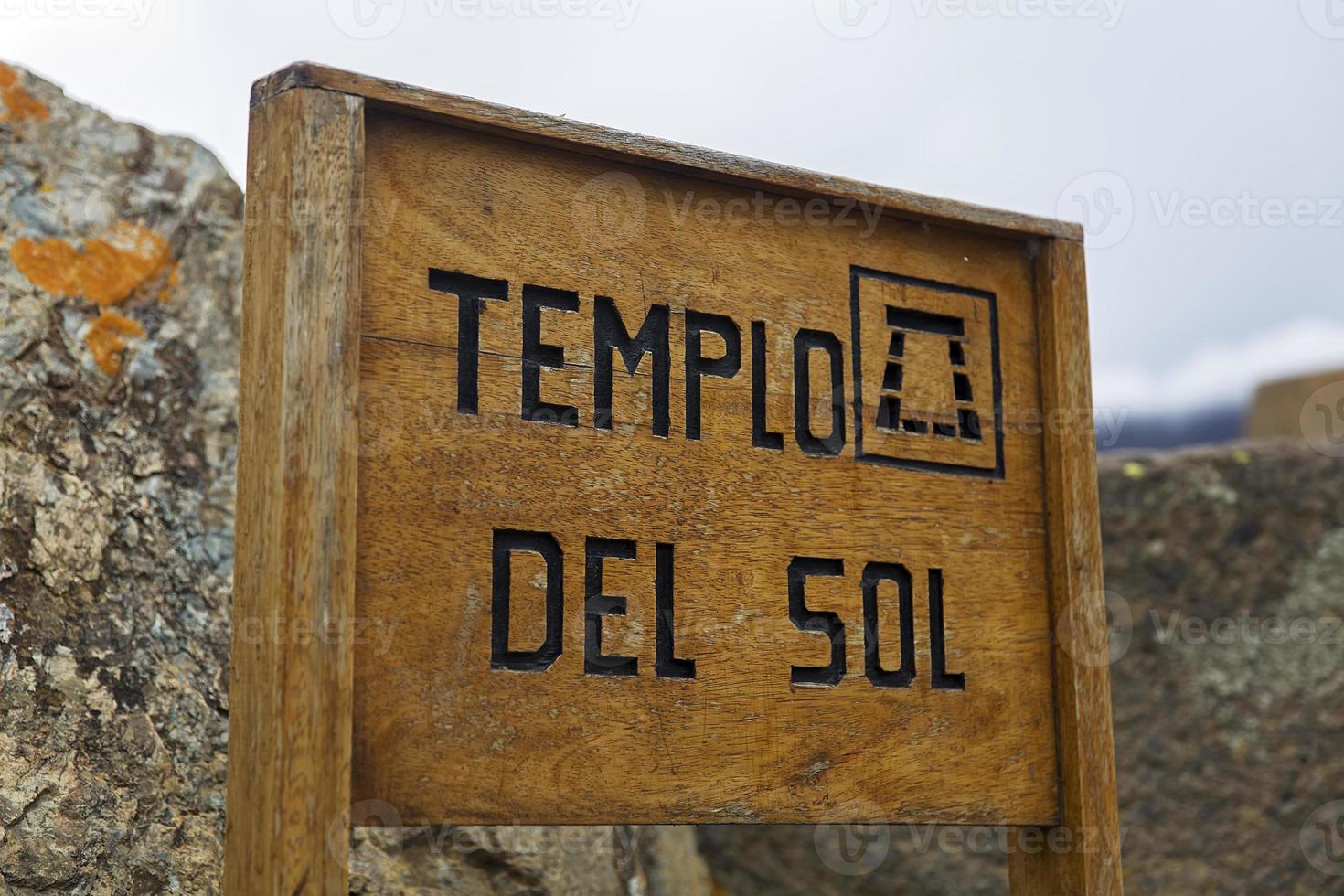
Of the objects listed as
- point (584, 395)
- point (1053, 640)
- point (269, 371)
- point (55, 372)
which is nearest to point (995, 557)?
point (1053, 640)

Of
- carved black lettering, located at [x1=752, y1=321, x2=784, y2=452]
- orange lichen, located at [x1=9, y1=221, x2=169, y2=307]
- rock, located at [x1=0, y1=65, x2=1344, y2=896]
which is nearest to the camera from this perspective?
carved black lettering, located at [x1=752, y1=321, x2=784, y2=452]

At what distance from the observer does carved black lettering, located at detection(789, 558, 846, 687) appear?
1.67m

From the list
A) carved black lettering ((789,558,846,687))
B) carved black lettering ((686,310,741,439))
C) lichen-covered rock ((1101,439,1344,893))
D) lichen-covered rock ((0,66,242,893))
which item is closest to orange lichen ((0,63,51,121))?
lichen-covered rock ((0,66,242,893))

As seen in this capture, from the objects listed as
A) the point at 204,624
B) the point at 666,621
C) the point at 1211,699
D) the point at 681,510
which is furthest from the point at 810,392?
the point at 1211,699

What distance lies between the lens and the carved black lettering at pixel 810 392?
172 cm

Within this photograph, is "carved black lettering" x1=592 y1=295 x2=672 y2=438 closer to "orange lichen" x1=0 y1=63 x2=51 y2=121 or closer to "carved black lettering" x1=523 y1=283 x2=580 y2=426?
"carved black lettering" x1=523 y1=283 x2=580 y2=426

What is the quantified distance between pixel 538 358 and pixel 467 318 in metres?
0.09

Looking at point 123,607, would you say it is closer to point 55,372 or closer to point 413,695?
point 55,372

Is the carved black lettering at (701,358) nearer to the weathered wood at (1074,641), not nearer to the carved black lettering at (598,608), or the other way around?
the carved black lettering at (598,608)

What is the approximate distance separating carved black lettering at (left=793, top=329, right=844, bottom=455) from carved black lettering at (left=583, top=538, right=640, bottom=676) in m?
0.29

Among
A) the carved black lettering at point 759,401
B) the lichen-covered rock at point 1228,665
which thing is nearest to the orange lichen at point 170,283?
the carved black lettering at point 759,401

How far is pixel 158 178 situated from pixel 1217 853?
7.52ft

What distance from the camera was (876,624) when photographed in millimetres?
1734

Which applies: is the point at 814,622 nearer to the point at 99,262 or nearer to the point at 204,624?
the point at 204,624
